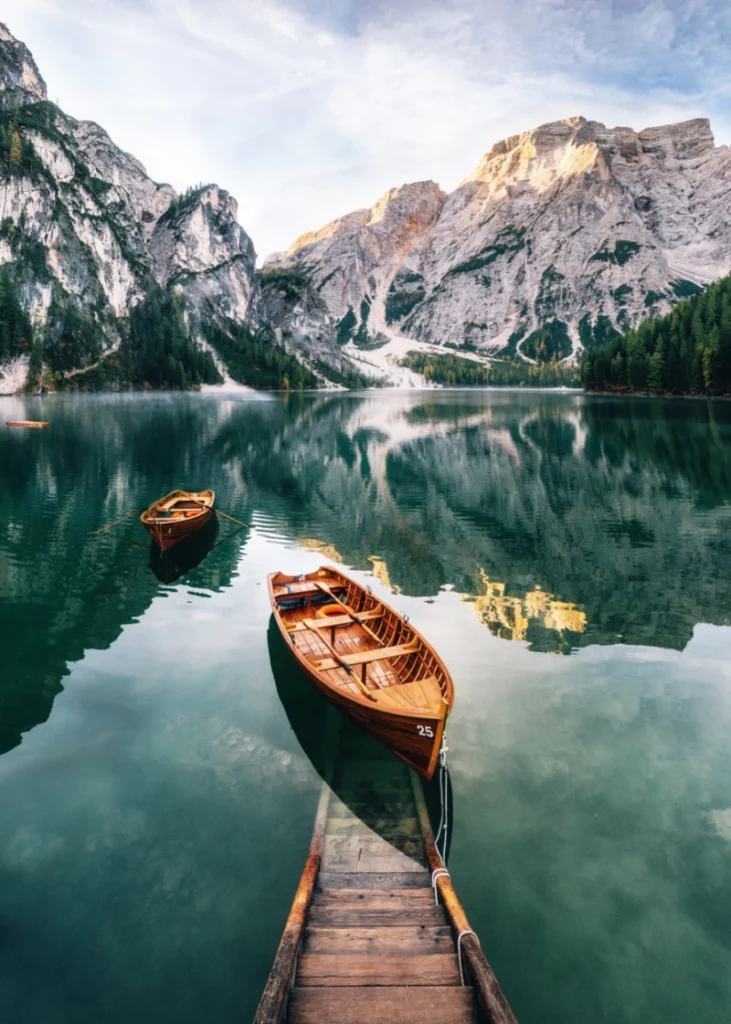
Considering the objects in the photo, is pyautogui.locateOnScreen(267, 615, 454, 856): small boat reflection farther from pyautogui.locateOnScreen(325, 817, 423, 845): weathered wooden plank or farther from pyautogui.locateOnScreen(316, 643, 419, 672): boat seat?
pyautogui.locateOnScreen(316, 643, 419, 672): boat seat

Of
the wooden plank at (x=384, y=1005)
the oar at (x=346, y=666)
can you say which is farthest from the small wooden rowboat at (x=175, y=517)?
the wooden plank at (x=384, y=1005)

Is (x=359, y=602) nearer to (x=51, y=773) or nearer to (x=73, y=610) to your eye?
(x=51, y=773)

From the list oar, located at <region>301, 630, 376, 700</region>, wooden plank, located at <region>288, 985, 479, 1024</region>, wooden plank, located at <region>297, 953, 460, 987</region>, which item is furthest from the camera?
oar, located at <region>301, 630, 376, 700</region>

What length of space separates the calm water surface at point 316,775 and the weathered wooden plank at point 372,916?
1407 mm

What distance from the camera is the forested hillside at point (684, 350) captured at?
4592 inches

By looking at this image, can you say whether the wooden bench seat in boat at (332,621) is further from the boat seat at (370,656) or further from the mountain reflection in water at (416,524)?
the mountain reflection in water at (416,524)

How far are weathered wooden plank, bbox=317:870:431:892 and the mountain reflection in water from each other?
34.1ft

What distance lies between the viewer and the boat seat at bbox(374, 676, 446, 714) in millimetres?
13266

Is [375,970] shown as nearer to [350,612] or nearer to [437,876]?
[437,876]

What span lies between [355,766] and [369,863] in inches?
146

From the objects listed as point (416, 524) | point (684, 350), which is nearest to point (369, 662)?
point (416, 524)

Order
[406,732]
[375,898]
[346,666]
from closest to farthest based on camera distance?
[375,898], [406,732], [346,666]

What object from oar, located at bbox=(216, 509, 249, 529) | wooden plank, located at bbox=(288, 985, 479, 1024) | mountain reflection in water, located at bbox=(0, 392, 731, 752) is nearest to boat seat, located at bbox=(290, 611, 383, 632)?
mountain reflection in water, located at bbox=(0, 392, 731, 752)

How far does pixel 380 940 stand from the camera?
8.19 m
